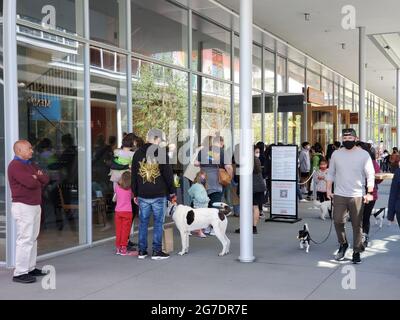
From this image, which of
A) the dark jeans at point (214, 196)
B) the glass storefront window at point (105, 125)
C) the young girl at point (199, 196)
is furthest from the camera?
the dark jeans at point (214, 196)

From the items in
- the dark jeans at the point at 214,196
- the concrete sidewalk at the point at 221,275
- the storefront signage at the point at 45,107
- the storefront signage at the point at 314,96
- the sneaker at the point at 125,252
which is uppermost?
the storefront signage at the point at 314,96

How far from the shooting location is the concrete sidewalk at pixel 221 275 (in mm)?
4914

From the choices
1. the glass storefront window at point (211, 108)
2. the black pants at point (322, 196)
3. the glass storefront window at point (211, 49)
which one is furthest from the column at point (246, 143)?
the black pants at point (322, 196)

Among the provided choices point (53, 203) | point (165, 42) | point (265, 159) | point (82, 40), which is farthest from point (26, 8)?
point (265, 159)

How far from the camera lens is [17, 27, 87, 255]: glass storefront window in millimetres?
6469

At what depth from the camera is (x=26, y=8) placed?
6.36 m

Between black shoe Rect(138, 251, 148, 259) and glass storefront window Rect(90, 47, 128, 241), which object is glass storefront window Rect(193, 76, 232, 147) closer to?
glass storefront window Rect(90, 47, 128, 241)

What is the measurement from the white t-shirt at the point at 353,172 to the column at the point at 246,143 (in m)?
1.08

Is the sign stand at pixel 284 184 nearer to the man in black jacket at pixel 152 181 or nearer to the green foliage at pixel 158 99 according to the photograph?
the green foliage at pixel 158 99

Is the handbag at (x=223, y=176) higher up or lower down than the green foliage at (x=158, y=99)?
lower down

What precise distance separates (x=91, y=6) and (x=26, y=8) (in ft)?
4.47

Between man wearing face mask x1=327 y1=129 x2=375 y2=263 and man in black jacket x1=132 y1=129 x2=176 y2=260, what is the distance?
2.07 metres
